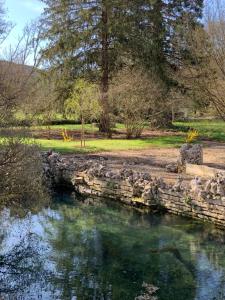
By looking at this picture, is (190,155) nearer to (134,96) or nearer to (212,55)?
(212,55)

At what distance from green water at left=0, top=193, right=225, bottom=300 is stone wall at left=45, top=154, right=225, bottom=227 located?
0.36m

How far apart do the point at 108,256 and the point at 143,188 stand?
394 cm

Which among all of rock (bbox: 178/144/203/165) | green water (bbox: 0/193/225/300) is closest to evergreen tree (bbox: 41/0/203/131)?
rock (bbox: 178/144/203/165)

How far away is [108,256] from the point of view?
957 cm

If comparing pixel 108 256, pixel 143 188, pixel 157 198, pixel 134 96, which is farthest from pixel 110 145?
pixel 108 256

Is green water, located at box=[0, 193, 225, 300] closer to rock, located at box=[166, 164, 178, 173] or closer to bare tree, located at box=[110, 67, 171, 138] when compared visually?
rock, located at box=[166, 164, 178, 173]

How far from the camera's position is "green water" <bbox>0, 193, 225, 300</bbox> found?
7785mm

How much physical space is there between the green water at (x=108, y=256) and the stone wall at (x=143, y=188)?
365 mm

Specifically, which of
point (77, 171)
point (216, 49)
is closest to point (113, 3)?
point (216, 49)

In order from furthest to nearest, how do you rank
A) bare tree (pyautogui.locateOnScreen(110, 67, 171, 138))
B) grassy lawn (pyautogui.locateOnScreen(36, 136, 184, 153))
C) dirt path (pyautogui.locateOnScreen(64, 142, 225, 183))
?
bare tree (pyautogui.locateOnScreen(110, 67, 171, 138)) → grassy lawn (pyautogui.locateOnScreen(36, 136, 184, 153)) → dirt path (pyautogui.locateOnScreen(64, 142, 225, 183))

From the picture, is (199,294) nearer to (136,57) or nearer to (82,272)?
(82,272)

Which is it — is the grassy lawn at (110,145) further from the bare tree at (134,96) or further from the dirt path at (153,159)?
the bare tree at (134,96)

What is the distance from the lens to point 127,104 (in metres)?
27.4

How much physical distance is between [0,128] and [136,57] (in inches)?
929
